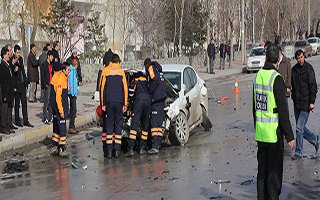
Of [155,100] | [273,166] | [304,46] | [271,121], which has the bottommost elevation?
[273,166]

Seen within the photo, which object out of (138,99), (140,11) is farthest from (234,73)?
(138,99)

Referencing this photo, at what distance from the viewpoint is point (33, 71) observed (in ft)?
62.0

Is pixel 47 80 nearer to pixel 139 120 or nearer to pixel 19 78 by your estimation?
pixel 19 78

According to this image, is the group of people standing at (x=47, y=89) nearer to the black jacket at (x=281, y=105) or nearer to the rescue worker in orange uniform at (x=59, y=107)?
the rescue worker in orange uniform at (x=59, y=107)

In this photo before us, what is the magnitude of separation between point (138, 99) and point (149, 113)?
1.16ft

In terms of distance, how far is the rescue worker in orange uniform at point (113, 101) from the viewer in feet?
36.8

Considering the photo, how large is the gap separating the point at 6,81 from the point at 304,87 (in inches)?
255

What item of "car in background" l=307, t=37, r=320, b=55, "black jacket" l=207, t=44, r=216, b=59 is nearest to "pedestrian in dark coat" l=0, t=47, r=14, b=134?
"black jacket" l=207, t=44, r=216, b=59

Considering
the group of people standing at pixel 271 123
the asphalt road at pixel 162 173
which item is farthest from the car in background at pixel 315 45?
the group of people standing at pixel 271 123

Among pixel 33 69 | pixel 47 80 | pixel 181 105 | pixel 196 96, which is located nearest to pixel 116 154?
Result: pixel 181 105

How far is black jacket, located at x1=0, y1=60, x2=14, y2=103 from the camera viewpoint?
13.1 metres

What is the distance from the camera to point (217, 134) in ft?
44.9

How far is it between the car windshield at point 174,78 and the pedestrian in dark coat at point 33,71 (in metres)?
5.67

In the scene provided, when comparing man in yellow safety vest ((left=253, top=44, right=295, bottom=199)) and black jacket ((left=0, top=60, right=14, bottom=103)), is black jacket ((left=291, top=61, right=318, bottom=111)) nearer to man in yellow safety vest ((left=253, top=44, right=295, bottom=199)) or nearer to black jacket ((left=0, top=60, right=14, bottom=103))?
man in yellow safety vest ((left=253, top=44, right=295, bottom=199))
